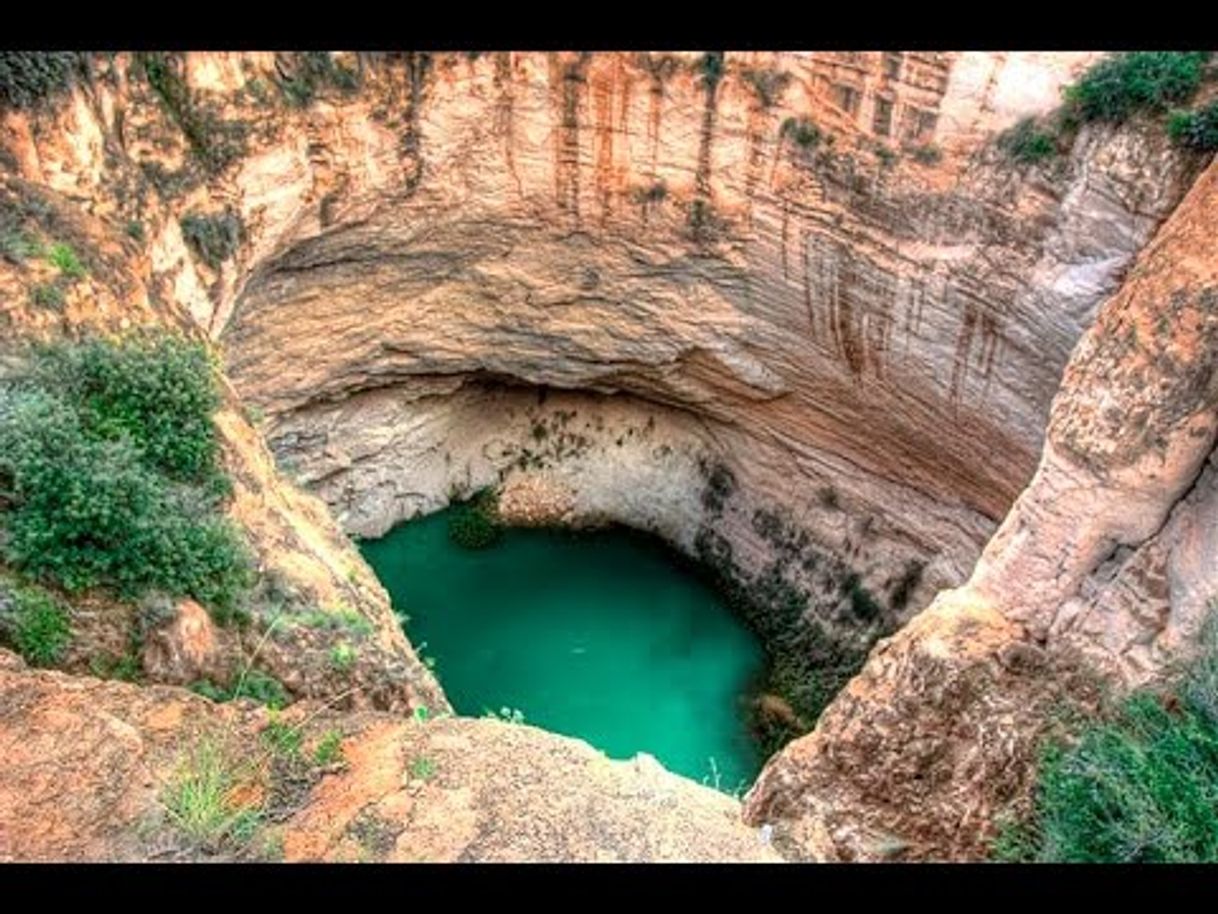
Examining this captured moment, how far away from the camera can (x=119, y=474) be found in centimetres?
784

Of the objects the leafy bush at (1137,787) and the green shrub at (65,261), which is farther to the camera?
the green shrub at (65,261)

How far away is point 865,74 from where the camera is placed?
42.8 feet

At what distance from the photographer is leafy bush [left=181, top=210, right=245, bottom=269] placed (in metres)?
12.1

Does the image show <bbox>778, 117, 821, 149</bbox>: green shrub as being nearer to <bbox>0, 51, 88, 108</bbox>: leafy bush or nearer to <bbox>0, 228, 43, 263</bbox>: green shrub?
<bbox>0, 51, 88, 108</bbox>: leafy bush

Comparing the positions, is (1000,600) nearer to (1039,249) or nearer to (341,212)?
(1039,249)

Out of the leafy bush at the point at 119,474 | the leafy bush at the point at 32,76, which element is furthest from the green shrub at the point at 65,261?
the leafy bush at the point at 32,76

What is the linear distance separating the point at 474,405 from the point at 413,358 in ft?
6.64

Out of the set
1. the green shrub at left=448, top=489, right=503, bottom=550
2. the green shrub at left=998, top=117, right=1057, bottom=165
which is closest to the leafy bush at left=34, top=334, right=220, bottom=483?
the green shrub at left=998, top=117, right=1057, bottom=165

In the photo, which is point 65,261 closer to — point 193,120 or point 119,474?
point 119,474

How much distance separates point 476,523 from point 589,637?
2.92 meters

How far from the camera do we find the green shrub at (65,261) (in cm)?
928

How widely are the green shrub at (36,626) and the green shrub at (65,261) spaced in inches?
121

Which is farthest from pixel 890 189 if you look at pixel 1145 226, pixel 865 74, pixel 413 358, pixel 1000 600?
pixel 413 358

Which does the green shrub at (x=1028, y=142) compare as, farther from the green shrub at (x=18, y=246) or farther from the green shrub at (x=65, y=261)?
the green shrub at (x=18, y=246)
